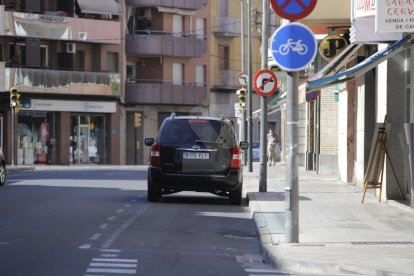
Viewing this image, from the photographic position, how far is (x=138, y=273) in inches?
403

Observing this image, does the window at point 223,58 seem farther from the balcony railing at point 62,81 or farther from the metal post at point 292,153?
the metal post at point 292,153

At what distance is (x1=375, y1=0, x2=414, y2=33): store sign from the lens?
15.6m

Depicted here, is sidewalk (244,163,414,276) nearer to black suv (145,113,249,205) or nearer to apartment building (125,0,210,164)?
black suv (145,113,249,205)

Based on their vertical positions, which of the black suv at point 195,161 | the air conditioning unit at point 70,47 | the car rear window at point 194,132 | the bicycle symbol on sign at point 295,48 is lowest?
the black suv at point 195,161

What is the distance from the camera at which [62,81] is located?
59125mm

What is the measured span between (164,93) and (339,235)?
52754 millimetres

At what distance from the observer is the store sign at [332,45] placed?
24.6 meters

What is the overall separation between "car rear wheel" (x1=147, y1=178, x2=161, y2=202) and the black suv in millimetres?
16

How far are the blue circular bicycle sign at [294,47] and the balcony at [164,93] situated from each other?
5272 cm

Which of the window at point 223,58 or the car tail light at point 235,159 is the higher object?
the window at point 223,58

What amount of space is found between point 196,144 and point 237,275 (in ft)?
33.6

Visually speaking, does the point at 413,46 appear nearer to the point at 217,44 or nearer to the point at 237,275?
the point at 237,275

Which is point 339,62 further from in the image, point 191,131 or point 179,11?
point 179,11

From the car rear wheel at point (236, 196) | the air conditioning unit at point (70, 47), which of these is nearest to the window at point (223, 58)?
the air conditioning unit at point (70, 47)
